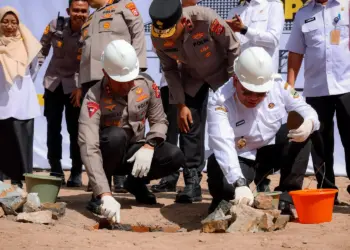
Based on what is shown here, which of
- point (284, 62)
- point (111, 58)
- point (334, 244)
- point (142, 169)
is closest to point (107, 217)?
point (142, 169)

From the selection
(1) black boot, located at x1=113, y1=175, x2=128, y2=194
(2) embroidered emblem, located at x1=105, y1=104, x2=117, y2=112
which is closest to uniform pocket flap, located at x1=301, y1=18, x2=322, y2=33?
(2) embroidered emblem, located at x1=105, y1=104, x2=117, y2=112

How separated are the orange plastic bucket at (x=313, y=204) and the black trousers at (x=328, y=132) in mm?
795

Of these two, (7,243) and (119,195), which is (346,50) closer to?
(119,195)

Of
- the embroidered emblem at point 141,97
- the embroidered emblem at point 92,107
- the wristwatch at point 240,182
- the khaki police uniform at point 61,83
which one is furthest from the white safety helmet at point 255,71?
the khaki police uniform at point 61,83

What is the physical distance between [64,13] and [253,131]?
132 inches

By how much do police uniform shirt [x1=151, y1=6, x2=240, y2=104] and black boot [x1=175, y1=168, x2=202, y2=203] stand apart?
1.76 feet

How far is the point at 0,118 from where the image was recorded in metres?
6.83

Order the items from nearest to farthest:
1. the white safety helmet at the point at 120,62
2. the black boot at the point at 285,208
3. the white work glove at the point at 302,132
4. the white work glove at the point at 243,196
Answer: the white work glove at the point at 243,196, the white work glove at the point at 302,132, the black boot at the point at 285,208, the white safety helmet at the point at 120,62

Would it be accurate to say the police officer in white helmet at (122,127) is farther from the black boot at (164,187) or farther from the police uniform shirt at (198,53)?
the black boot at (164,187)

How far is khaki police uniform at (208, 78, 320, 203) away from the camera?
205 inches

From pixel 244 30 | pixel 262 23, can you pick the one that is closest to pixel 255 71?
pixel 244 30

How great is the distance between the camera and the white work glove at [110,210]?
16.6ft

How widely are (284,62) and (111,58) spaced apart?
261cm

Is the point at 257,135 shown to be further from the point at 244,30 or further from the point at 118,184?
the point at 118,184
